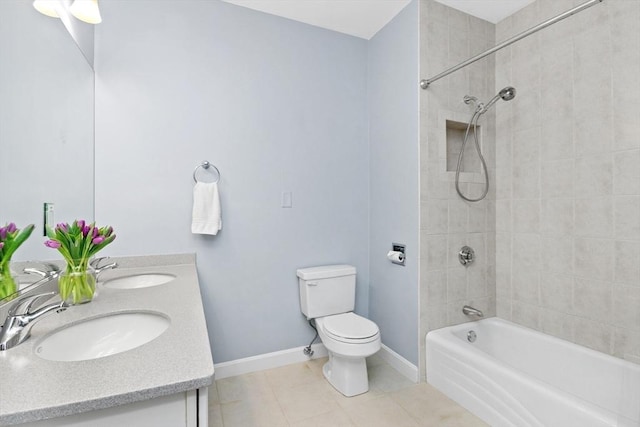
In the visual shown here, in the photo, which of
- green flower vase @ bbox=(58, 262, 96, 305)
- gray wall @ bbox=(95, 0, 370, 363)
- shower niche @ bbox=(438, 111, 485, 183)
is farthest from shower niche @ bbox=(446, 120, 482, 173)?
green flower vase @ bbox=(58, 262, 96, 305)

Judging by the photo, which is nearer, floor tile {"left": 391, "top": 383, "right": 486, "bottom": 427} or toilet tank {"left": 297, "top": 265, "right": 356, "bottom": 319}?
floor tile {"left": 391, "top": 383, "right": 486, "bottom": 427}

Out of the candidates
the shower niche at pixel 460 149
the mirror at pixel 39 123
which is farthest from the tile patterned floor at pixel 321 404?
the shower niche at pixel 460 149

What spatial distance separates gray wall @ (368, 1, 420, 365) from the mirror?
1.90 m

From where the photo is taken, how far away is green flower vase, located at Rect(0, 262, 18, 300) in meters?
0.92

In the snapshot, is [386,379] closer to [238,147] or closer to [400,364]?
[400,364]

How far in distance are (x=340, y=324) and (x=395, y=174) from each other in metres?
1.13

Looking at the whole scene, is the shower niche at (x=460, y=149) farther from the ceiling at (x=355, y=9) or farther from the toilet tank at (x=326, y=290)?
the toilet tank at (x=326, y=290)

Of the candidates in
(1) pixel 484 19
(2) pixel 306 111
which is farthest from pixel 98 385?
(1) pixel 484 19

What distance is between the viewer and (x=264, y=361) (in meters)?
2.20

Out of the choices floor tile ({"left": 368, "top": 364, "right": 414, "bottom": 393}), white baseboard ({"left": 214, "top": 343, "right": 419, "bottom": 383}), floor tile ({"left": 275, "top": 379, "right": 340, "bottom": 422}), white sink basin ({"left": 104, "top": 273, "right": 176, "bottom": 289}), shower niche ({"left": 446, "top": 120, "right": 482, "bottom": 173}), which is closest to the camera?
white sink basin ({"left": 104, "top": 273, "right": 176, "bottom": 289})

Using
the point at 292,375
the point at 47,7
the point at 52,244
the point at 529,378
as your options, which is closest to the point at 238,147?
the point at 47,7

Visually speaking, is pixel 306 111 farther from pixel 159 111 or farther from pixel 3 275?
pixel 3 275

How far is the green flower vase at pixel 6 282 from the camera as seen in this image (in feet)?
3.03

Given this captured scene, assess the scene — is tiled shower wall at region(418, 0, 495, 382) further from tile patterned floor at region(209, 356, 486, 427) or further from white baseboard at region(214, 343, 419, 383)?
tile patterned floor at region(209, 356, 486, 427)
